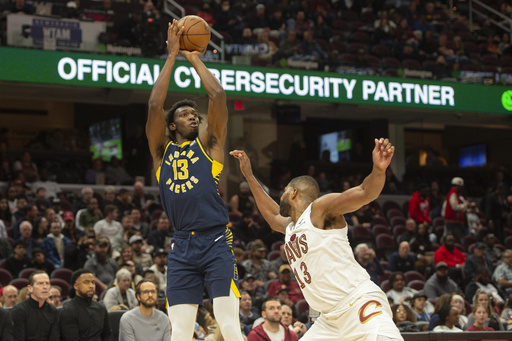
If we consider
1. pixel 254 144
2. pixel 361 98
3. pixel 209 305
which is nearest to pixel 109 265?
pixel 209 305

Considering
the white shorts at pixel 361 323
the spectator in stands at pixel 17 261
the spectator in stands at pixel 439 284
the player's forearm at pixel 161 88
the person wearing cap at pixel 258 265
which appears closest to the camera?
the white shorts at pixel 361 323

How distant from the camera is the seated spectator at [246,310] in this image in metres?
10.6

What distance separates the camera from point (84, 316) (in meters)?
8.29

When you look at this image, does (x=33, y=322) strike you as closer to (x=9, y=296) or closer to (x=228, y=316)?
(x=9, y=296)

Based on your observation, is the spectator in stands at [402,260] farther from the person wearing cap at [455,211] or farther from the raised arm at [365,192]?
the raised arm at [365,192]

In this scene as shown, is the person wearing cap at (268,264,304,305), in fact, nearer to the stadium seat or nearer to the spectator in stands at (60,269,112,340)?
the stadium seat

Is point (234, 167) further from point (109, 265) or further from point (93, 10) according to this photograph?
point (109, 265)

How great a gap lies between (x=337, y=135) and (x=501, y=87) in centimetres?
588

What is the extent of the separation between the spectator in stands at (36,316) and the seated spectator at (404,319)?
14.6 ft

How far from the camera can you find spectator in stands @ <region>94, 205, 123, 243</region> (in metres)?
13.2

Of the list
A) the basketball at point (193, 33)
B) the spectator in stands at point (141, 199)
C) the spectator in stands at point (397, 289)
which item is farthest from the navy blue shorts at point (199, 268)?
the spectator in stands at point (141, 199)

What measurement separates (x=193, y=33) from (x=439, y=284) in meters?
8.66

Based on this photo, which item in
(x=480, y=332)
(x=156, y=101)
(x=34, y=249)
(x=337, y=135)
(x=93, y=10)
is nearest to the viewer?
(x=156, y=101)

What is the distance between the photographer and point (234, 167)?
19.2m
